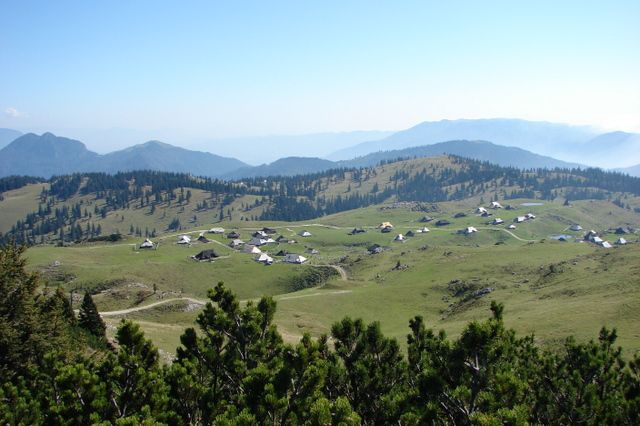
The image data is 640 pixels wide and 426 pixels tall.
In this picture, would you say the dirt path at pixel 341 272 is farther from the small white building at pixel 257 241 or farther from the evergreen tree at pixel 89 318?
the evergreen tree at pixel 89 318

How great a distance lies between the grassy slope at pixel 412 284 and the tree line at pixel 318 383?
107ft

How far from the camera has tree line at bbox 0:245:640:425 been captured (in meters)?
14.9

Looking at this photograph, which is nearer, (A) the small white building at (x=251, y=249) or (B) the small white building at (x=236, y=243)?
(A) the small white building at (x=251, y=249)

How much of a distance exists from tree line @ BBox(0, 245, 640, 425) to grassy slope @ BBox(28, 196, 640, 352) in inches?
1284

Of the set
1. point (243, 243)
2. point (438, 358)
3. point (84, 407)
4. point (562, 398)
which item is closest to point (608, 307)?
point (562, 398)

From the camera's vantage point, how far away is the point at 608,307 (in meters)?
60.8

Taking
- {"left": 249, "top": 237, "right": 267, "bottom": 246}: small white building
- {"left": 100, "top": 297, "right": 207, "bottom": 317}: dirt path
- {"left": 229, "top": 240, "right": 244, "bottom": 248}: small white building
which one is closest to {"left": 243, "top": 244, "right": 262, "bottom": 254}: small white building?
{"left": 229, "top": 240, "right": 244, "bottom": 248}: small white building

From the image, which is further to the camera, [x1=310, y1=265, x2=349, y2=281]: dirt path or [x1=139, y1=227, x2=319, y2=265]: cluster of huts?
[x1=139, y1=227, x2=319, y2=265]: cluster of huts

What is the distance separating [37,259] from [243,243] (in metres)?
73.1

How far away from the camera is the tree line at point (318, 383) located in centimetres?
1494

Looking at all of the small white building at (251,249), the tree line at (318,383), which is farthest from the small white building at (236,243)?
the tree line at (318,383)

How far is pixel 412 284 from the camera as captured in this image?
110 meters

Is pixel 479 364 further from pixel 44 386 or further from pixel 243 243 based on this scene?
pixel 243 243

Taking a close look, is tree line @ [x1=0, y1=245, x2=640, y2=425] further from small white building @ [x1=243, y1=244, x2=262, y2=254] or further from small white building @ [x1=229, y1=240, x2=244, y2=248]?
small white building @ [x1=229, y1=240, x2=244, y2=248]
